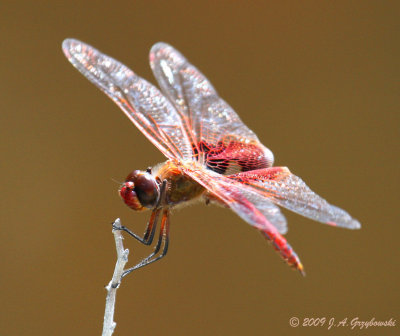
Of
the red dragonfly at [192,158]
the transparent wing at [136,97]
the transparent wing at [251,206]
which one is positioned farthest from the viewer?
the transparent wing at [136,97]

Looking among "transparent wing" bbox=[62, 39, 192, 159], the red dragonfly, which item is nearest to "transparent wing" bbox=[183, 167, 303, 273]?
the red dragonfly

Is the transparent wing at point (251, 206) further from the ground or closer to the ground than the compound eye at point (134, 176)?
closer to the ground

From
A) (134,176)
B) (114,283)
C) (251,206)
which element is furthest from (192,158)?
(114,283)

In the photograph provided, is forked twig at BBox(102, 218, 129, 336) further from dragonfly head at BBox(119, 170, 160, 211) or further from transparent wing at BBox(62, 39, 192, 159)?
transparent wing at BBox(62, 39, 192, 159)

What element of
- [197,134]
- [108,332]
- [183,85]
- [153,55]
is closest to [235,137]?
[197,134]

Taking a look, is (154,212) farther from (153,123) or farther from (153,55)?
(153,55)

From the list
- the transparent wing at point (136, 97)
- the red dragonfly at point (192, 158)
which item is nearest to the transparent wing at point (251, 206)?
the red dragonfly at point (192, 158)

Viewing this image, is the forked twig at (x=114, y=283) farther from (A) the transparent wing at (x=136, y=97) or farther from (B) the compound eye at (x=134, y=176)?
(A) the transparent wing at (x=136, y=97)
